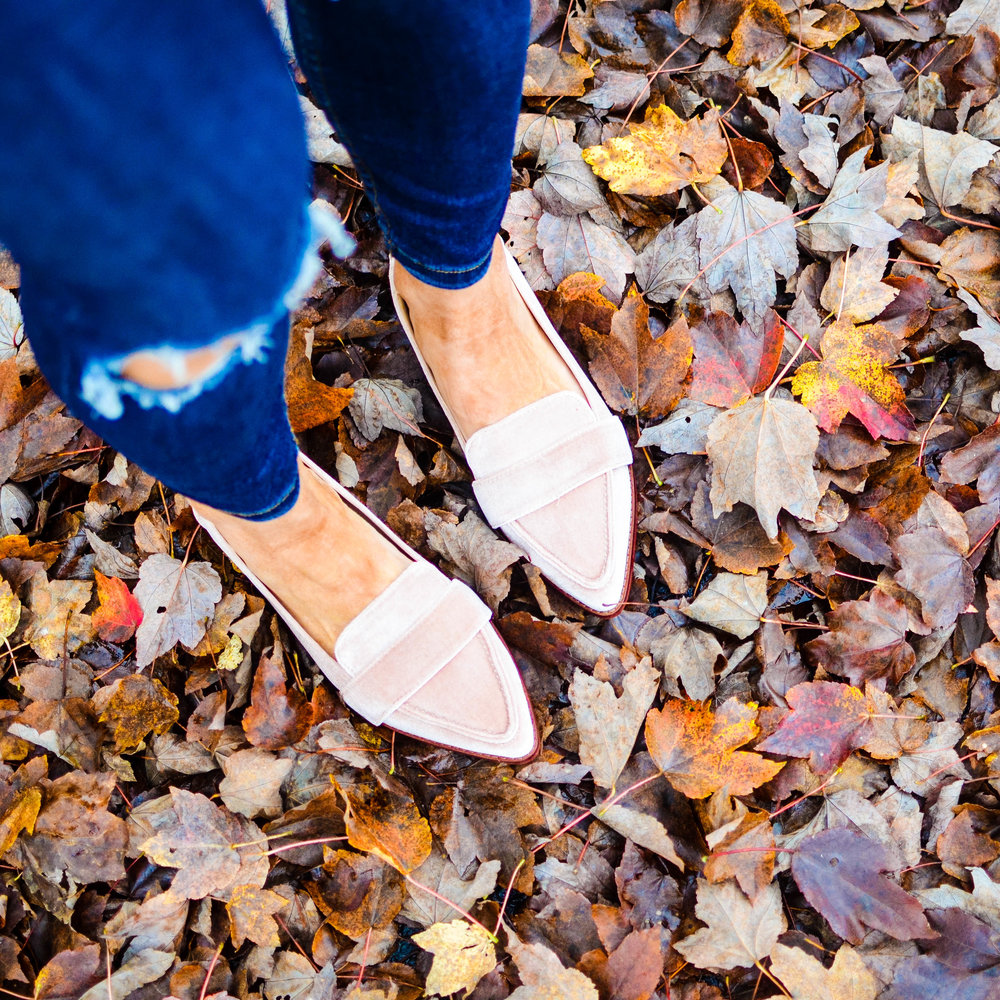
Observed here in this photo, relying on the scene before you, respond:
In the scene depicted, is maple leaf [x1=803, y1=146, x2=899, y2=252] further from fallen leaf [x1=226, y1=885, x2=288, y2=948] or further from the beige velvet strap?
fallen leaf [x1=226, y1=885, x2=288, y2=948]

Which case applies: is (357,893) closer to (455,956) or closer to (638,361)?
(455,956)

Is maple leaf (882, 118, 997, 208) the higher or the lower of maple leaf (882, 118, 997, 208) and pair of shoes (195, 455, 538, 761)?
the higher

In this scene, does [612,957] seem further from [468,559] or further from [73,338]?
[73,338]

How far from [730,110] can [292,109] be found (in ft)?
3.60

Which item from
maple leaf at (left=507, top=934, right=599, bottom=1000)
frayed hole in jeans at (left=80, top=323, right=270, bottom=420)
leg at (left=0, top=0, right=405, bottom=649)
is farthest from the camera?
maple leaf at (left=507, top=934, right=599, bottom=1000)

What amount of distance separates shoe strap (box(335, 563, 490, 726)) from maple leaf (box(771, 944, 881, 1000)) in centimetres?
55

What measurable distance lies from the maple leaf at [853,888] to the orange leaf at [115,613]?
95cm

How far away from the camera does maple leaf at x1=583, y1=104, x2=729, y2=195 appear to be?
1.19 metres

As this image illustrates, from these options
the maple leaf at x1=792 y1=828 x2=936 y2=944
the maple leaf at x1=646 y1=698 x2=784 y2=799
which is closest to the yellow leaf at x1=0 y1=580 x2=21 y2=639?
the maple leaf at x1=646 y1=698 x2=784 y2=799

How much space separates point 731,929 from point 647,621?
0.39 m

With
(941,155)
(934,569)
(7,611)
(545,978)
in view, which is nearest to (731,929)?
(545,978)

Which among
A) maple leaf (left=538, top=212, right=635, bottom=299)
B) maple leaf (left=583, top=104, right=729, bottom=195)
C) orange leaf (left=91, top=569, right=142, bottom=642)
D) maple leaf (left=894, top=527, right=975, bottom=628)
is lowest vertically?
orange leaf (left=91, top=569, right=142, bottom=642)

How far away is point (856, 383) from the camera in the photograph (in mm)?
1082

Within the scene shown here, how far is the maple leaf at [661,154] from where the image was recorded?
119 centimetres
